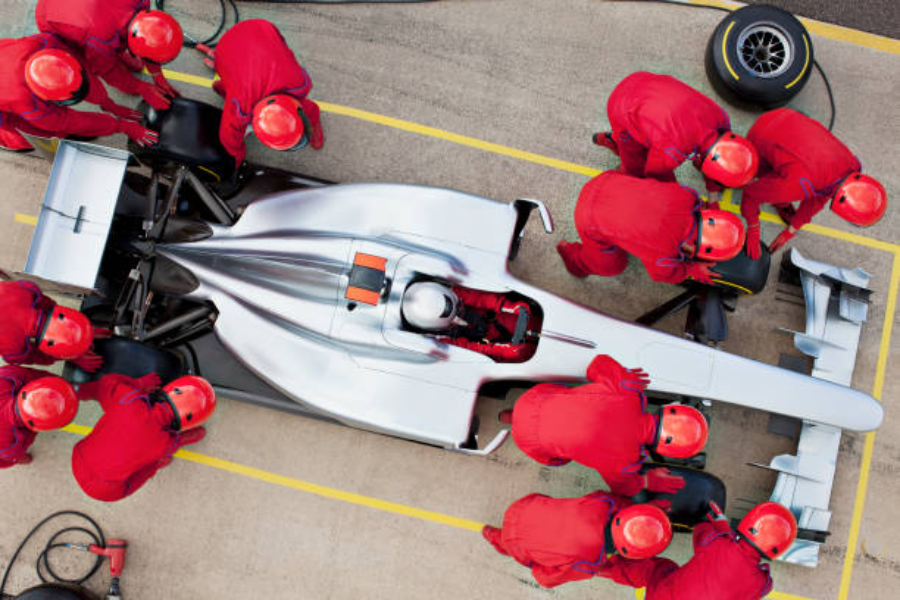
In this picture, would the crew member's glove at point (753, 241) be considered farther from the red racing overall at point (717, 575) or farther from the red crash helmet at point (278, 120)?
the red crash helmet at point (278, 120)

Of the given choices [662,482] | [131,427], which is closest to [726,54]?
[662,482]

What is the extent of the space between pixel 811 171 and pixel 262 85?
359 cm

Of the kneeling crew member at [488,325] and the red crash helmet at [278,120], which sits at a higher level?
the red crash helmet at [278,120]

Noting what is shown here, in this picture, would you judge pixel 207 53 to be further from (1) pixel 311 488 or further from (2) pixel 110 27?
(1) pixel 311 488

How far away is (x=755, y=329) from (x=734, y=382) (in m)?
1.22

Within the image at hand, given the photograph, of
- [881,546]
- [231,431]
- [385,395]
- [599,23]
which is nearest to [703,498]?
[881,546]

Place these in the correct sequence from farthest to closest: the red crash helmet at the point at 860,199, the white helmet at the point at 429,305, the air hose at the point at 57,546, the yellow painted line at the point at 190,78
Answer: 1. the yellow painted line at the point at 190,78
2. the air hose at the point at 57,546
3. the red crash helmet at the point at 860,199
4. the white helmet at the point at 429,305

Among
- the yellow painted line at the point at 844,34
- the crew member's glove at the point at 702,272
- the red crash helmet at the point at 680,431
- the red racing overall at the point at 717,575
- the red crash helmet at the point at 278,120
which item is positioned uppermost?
the yellow painted line at the point at 844,34

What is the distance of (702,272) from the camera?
155 inches

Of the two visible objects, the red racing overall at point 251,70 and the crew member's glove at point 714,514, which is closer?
the red racing overall at point 251,70

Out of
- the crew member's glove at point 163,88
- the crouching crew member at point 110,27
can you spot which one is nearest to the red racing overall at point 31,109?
the crouching crew member at point 110,27

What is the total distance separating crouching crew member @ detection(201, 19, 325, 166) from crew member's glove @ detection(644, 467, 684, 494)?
129 inches

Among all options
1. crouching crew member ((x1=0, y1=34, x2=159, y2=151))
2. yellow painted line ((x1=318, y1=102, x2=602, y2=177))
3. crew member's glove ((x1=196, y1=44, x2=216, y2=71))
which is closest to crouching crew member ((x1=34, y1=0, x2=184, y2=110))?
crouching crew member ((x1=0, y1=34, x2=159, y2=151))

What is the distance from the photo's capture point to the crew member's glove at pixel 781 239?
4.32 metres
